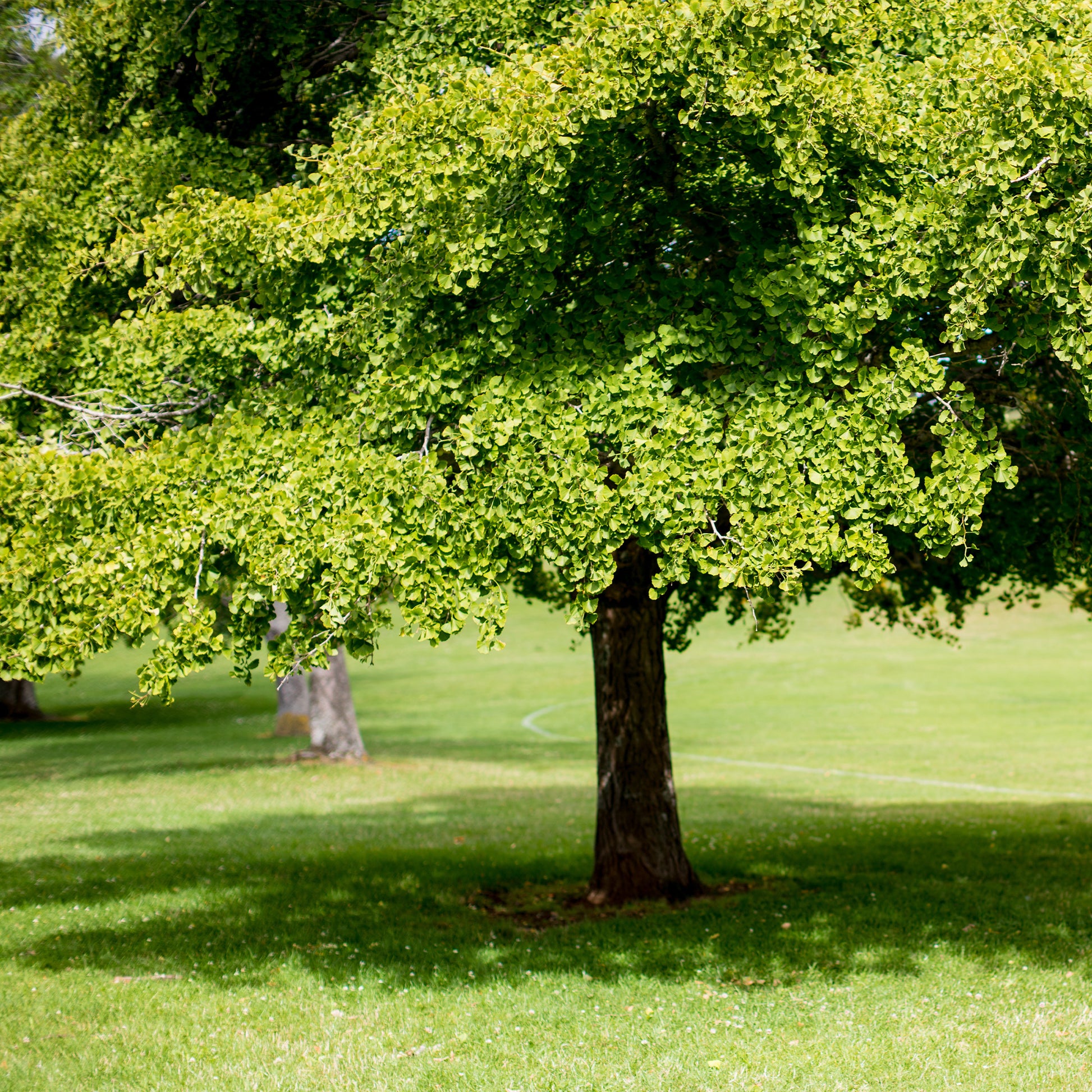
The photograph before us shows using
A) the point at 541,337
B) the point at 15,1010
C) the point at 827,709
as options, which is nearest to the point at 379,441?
the point at 541,337

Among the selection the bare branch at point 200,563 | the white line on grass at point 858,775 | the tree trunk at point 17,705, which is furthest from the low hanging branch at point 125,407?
the tree trunk at point 17,705

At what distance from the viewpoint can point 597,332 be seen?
692cm

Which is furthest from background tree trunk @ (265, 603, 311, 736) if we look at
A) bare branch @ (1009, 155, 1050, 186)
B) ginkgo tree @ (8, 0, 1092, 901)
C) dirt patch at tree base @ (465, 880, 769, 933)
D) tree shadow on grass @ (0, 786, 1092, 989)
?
bare branch @ (1009, 155, 1050, 186)

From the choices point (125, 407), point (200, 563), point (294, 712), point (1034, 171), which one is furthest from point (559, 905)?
point (294, 712)

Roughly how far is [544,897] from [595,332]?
5.82 metres

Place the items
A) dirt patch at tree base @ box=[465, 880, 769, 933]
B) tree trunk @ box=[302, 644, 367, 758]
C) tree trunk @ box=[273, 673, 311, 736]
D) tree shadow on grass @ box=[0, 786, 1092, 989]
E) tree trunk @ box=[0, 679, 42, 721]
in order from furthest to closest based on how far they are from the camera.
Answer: tree trunk @ box=[0, 679, 42, 721], tree trunk @ box=[273, 673, 311, 736], tree trunk @ box=[302, 644, 367, 758], dirt patch at tree base @ box=[465, 880, 769, 933], tree shadow on grass @ box=[0, 786, 1092, 989]

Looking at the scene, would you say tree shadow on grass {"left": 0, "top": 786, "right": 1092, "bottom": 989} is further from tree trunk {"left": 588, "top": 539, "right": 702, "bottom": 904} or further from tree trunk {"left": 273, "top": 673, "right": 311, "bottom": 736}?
tree trunk {"left": 273, "top": 673, "right": 311, "bottom": 736}

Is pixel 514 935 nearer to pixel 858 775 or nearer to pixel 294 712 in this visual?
pixel 858 775

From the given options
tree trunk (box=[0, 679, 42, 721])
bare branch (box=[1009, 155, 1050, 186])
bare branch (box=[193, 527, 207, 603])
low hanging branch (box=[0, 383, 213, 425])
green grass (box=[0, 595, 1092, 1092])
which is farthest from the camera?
tree trunk (box=[0, 679, 42, 721])

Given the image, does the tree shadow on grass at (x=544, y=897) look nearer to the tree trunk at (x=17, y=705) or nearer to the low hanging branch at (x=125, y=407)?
the low hanging branch at (x=125, y=407)

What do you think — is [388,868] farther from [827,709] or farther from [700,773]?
[827,709]

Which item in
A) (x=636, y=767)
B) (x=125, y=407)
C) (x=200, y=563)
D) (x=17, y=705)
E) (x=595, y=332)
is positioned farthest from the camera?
(x=17, y=705)

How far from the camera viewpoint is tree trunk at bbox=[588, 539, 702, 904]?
10047 millimetres

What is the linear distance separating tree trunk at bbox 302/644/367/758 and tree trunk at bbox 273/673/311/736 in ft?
15.8
